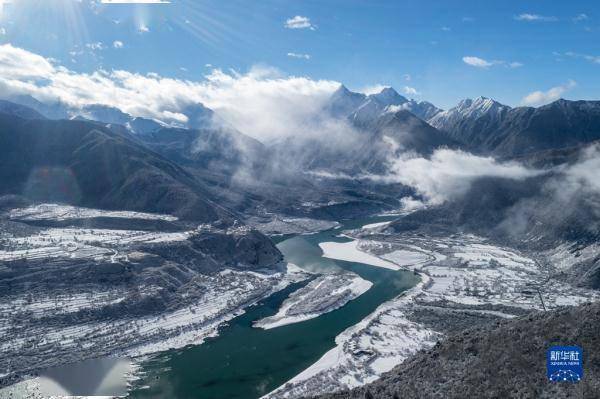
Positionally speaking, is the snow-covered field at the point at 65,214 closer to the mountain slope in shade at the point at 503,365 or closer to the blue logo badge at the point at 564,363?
the mountain slope in shade at the point at 503,365

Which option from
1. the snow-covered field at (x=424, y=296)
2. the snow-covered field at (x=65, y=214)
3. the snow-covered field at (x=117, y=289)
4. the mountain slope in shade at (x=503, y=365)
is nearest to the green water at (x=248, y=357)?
the snow-covered field at (x=424, y=296)

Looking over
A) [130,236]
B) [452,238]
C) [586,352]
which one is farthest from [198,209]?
[586,352]

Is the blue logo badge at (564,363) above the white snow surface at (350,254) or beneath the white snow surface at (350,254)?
above

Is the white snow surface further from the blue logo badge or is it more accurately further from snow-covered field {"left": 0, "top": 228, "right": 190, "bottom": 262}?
the blue logo badge

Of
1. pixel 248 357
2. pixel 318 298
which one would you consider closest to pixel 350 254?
pixel 318 298

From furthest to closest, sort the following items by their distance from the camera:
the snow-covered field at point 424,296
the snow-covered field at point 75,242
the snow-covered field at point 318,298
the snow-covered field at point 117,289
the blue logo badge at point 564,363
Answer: the snow-covered field at point 75,242, the snow-covered field at point 318,298, the snow-covered field at point 117,289, the snow-covered field at point 424,296, the blue logo badge at point 564,363

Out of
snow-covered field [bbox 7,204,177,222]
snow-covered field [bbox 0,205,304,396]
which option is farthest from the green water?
snow-covered field [bbox 7,204,177,222]

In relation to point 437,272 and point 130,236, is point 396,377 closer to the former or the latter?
point 437,272
